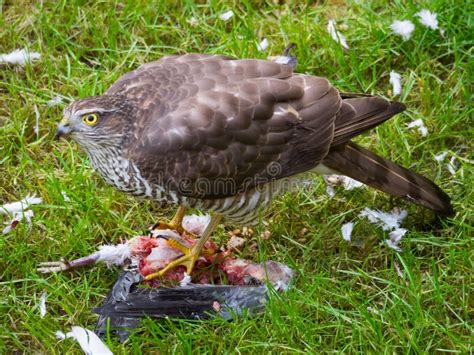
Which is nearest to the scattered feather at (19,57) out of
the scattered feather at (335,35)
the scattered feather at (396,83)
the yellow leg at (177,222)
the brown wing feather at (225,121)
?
the brown wing feather at (225,121)

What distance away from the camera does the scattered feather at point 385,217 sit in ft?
18.1

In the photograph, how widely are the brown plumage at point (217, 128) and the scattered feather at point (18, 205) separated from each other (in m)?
0.79

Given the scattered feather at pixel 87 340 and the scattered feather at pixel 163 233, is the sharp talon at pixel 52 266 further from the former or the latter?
the scattered feather at pixel 163 233

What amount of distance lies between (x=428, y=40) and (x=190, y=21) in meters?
1.80

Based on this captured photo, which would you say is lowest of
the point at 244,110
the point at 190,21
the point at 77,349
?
the point at 77,349

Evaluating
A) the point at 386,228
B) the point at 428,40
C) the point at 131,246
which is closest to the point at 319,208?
the point at 386,228

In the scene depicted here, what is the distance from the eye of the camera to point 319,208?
18.8ft

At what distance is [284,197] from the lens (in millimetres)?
5762

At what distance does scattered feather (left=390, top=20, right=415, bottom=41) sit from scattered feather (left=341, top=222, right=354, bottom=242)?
5.39 feet

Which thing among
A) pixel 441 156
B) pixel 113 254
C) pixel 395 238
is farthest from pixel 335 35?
pixel 113 254

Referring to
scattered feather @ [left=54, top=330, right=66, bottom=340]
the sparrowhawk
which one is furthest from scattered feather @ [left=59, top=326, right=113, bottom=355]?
the sparrowhawk

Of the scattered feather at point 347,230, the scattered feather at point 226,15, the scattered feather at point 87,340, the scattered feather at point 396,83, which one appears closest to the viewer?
the scattered feather at point 87,340

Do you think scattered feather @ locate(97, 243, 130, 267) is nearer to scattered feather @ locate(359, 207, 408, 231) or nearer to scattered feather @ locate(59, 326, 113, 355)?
scattered feather @ locate(59, 326, 113, 355)

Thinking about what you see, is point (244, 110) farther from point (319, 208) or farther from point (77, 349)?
point (77, 349)
